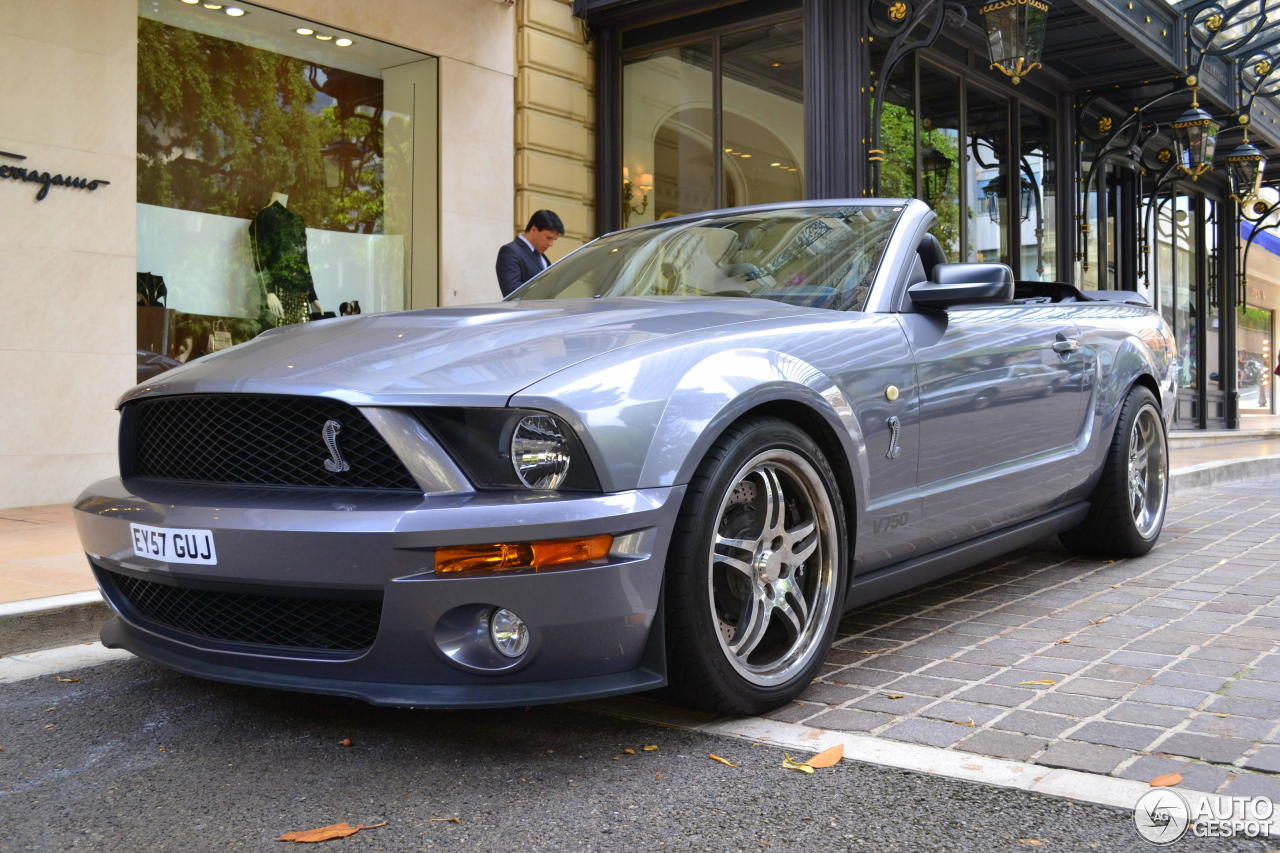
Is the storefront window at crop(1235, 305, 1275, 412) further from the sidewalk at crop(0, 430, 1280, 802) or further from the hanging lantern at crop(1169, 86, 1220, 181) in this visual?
the sidewalk at crop(0, 430, 1280, 802)

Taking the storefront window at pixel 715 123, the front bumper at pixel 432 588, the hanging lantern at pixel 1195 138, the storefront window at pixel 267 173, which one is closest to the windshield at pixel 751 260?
the front bumper at pixel 432 588

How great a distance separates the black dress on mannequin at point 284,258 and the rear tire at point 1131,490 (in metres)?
6.03

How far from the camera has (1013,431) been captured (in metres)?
3.88

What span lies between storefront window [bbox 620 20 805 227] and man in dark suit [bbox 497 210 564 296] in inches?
128

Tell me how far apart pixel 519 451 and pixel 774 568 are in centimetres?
82

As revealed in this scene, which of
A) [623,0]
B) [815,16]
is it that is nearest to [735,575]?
[815,16]

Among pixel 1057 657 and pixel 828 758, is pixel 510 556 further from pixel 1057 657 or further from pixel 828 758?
pixel 1057 657

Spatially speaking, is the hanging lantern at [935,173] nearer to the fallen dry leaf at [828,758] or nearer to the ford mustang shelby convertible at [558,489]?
the ford mustang shelby convertible at [558,489]

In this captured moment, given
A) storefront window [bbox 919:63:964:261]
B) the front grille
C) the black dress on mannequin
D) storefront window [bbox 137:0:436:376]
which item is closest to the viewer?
the front grille

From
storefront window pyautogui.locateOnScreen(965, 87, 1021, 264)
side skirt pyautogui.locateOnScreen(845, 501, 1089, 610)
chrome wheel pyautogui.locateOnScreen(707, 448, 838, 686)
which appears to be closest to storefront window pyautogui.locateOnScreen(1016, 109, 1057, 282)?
storefront window pyautogui.locateOnScreen(965, 87, 1021, 264)

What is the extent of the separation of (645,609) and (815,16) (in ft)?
26.4

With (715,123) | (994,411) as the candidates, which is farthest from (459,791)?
(715,123)

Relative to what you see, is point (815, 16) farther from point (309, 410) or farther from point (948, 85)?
point (309, 410)

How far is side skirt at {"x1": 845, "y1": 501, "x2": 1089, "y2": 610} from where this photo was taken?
324cm
